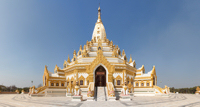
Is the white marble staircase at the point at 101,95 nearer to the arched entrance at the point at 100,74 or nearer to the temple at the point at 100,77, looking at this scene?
the temple at the point at 100,77

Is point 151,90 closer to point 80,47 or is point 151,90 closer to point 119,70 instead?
point 119,70

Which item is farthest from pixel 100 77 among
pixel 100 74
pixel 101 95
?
pixel 101 95

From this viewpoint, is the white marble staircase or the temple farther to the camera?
the temple

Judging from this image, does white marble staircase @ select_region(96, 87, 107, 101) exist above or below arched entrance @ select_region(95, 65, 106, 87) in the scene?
below

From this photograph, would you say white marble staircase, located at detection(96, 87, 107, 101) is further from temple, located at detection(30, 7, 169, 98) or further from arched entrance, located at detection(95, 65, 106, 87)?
arched entrance, located at detection(95, 65, 106, 87)

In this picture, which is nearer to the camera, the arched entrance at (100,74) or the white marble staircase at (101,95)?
the white marble staircase at (101,95)

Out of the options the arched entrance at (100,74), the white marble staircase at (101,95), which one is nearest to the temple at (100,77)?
the arched entrance at (100,74)

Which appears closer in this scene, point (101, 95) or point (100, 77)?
point (101, 95)

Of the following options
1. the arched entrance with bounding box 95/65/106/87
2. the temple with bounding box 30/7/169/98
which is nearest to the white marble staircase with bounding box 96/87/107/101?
the temple with bounding box 30/7/169/98

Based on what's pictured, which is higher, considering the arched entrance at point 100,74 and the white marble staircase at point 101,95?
the arched entrance at point 100,74

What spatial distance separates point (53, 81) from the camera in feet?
118

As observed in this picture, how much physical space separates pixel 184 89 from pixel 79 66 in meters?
57.7

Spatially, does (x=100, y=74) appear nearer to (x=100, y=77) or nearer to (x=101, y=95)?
(x=100, y=77)

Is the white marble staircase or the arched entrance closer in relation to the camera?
the white marble staircase
